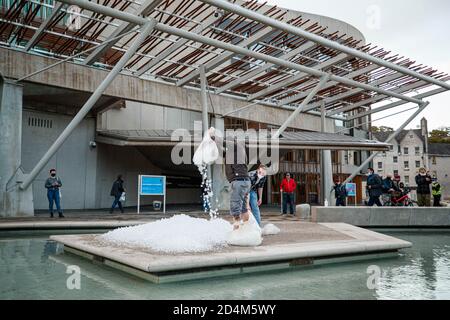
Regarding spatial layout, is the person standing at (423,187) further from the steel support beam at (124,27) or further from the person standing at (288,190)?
the steel support beam at (124,27)

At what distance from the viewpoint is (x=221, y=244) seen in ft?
20.1

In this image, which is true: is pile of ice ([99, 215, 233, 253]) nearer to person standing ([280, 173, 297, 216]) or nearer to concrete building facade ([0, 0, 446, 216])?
concrete building facade ([0, 0, 446, 216])

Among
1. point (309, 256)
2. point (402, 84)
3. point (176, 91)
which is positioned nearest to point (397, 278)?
point (309, 256)

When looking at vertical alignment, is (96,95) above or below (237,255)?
above

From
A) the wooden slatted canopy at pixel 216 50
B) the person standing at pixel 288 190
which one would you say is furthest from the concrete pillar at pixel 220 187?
the person standing at pixel 288 190

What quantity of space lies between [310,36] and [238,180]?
9.56 metres

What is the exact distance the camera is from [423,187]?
45.4 feet

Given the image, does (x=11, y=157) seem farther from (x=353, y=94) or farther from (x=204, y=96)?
(x=353, y=94)

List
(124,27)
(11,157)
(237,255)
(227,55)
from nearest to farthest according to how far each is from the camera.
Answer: (237,255) → (124,27) → (11,157) → (227,55)

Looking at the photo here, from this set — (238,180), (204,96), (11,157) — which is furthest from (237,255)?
(204,96)

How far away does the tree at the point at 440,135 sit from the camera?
7325cm

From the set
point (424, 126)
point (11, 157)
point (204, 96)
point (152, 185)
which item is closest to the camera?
point (11, 157)

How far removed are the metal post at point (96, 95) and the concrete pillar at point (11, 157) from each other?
15.4 inches

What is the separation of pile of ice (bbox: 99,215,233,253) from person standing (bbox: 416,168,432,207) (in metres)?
9.35
